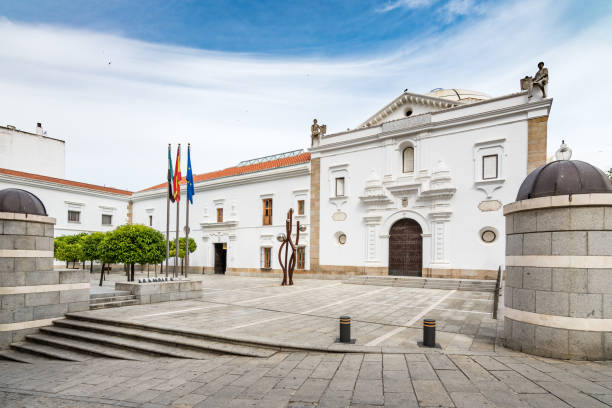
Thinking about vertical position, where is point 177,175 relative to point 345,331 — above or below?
above

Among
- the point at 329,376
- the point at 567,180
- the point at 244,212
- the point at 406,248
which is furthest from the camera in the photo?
the point at 244,212

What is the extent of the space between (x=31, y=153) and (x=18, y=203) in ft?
96.3

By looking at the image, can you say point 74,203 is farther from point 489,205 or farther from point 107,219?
point 489,205

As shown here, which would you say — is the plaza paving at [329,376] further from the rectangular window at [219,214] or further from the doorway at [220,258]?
the rectangular window at [219,214]

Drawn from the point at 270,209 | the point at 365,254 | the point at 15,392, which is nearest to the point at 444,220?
the point at 365,254

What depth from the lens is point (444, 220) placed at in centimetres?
1883

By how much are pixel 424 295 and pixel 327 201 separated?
401 inches

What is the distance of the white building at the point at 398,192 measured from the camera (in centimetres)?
1747

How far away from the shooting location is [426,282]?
58.1ft

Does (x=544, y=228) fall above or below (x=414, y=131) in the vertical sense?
below

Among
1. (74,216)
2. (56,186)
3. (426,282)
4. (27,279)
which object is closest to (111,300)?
(27,279)

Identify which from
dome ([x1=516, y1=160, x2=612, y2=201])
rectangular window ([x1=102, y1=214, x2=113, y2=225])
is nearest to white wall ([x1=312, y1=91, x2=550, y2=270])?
dome ([x1=516, y1=160, x2=612, y2=201])

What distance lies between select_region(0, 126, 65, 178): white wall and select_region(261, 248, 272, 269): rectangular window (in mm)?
23188

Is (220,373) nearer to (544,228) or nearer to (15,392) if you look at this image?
(15,392)
